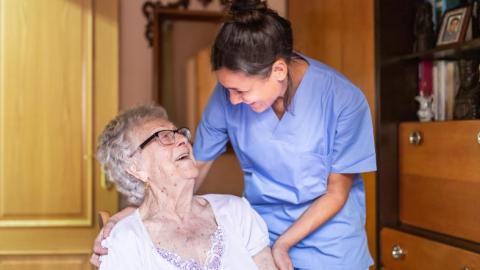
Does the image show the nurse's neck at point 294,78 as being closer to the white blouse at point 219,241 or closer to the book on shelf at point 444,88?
the white blouse at point 219,241

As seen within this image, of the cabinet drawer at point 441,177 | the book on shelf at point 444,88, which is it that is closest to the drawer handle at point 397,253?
the cabinet drawer at point 441,177

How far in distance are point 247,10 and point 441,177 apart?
1.12m

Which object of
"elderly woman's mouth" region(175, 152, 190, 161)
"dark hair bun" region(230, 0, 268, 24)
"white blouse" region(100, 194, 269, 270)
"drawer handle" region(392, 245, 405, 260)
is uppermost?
"dark hair bun" region(230, 0, 268, 24)

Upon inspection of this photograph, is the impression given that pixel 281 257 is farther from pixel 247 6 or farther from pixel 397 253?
pixel 397 253

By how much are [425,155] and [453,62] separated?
0.40m

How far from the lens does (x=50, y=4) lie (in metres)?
2.66

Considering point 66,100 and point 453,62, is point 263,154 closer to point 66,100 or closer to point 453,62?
point 453,62

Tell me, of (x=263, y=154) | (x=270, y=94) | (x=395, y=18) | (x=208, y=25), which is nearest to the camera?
(x=270, y=94)

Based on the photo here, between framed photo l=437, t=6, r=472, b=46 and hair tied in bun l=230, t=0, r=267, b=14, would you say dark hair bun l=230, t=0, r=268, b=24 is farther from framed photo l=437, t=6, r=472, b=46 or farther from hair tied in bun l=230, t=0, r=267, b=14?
framed photo l=437, t=6, r=472, b=46

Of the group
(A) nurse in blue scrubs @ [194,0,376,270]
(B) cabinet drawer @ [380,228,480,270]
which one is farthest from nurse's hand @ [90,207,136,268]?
(B) cabinet drawer @ [380,228,480,270]

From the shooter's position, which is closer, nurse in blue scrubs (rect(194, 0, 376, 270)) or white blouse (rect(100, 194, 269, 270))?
white blouse (rect(100, 194, 269, 270))

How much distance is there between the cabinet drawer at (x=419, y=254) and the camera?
6.07 ft

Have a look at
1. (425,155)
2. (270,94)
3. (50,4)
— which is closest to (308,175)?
(270,94)

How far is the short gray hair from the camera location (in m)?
1.43
